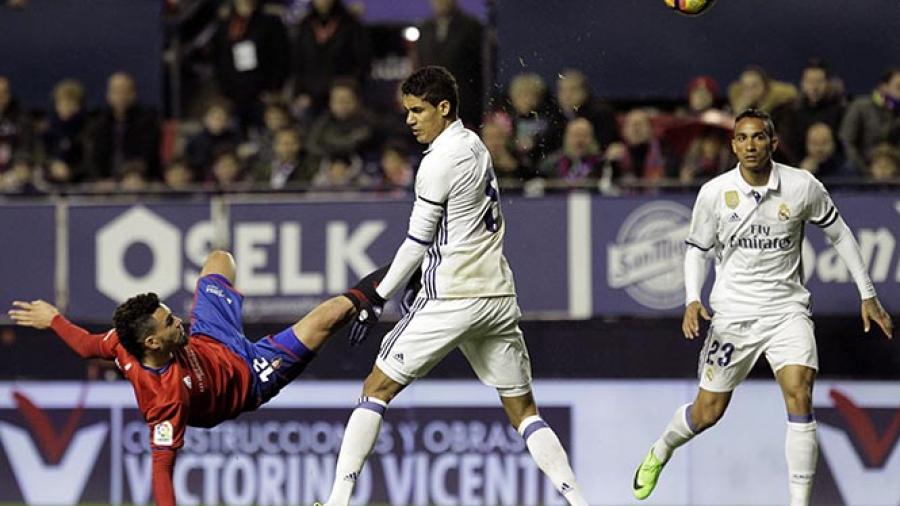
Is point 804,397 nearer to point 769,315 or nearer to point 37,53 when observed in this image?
point 769,315

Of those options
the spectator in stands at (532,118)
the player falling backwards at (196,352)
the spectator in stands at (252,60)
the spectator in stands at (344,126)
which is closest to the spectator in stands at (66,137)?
the spectator in stands at (252,60)

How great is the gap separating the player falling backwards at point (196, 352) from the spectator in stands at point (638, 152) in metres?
3.50

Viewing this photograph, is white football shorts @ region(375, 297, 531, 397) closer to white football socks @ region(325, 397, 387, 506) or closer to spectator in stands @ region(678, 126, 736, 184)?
white football socks @ region(325, 397, 387, 506)

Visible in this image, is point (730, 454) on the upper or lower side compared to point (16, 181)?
lower

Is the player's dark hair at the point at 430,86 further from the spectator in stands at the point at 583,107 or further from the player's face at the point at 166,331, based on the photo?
the spectator in stands at the point at 583,107

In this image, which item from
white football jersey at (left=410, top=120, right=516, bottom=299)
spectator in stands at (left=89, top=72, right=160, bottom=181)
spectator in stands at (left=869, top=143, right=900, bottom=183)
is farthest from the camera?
spectator in stands at (left=89, top=72, right=160, bottom=181)

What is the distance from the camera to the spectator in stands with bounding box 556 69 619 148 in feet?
40.4

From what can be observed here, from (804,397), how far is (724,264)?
853 mm

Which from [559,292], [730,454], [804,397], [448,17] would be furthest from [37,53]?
[804,397]

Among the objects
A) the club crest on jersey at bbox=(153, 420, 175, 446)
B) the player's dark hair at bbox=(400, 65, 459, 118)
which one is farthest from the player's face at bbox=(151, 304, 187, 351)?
the player's dark hair at bbox=(400, 65, 459, 118)

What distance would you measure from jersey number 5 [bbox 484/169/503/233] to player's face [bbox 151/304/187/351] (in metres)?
1.64

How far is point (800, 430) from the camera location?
32.1 feet

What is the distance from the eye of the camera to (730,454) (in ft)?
39.2

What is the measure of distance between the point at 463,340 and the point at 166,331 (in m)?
1.49
